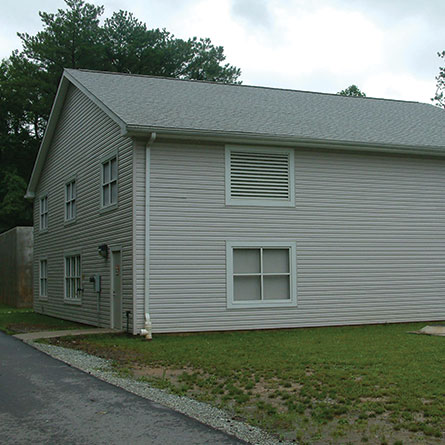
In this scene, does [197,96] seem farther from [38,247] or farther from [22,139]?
[22,139]

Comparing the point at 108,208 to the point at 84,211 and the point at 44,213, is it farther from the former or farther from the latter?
the point at 44,213

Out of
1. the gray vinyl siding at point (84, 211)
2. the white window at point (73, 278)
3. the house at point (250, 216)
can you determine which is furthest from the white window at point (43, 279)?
the house at point (250, 216)

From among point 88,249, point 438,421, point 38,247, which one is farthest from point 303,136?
point 38,247

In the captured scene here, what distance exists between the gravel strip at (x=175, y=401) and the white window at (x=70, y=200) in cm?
865

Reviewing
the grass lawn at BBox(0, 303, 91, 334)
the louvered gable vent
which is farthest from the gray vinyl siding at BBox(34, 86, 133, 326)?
the louvered gable vent

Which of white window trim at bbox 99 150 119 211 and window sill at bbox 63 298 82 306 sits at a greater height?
white window trim at bbox 99 150 119 211

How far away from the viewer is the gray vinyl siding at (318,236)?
1470cm

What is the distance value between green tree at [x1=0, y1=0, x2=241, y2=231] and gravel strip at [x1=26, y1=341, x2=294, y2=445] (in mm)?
30025

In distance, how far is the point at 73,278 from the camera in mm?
19641

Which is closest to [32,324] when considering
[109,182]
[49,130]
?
[109,182]

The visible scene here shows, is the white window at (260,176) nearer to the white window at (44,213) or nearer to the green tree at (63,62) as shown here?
the white window at (44,213)

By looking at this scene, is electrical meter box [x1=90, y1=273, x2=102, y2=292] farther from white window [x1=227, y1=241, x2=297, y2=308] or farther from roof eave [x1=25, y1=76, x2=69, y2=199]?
roof eave [x1=25, y1=76, x2=69, y2=199]

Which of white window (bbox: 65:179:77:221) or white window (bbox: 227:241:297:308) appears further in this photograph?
white window (bbox: 65:179:77:221)

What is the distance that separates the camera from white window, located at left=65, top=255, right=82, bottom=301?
751 inches
